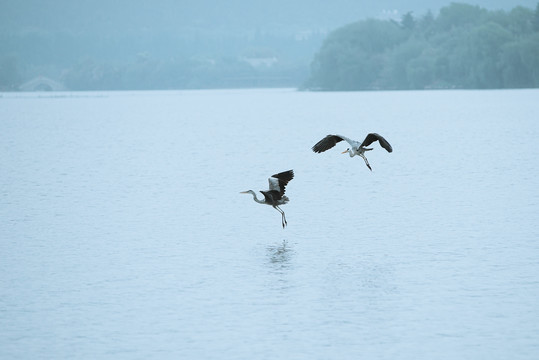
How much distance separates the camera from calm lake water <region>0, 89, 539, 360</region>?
39.6 feet

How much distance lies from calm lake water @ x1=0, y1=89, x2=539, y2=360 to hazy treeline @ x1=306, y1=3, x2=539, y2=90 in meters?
90.7

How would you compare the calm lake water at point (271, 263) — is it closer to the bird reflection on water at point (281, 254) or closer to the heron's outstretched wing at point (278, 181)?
the bird reflection on water at point (281, 254)

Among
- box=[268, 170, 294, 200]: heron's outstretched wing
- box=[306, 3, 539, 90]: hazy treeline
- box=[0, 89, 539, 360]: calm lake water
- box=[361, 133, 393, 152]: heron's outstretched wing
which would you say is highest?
box=[306, 3, 539, 90]: hazy treeline

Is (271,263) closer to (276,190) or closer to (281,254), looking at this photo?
(281,254)

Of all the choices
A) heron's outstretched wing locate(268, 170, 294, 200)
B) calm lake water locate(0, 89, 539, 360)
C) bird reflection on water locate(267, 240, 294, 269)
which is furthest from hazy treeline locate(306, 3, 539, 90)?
bird reflection on water locate(267, 240, 294, 269)

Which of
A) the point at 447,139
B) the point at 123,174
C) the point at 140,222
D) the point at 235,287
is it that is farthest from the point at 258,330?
the point at 447,139

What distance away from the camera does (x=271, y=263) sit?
16.3 meters

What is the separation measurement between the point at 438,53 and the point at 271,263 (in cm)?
13311

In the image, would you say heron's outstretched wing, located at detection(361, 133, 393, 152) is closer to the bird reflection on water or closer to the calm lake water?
the calm lake water

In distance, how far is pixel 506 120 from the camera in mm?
64375

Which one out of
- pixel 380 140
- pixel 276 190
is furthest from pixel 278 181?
pixel 380 140

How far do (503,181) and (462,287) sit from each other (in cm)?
1398

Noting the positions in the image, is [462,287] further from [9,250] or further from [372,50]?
[372,50]

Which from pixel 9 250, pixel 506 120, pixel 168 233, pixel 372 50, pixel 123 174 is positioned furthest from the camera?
pixel 372 50
